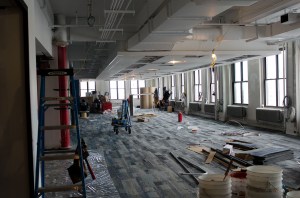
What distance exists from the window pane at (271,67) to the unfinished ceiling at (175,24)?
101cm

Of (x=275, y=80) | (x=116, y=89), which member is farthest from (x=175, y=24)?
(x=116, y=89)

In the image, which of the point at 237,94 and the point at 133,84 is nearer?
the point at 237,94

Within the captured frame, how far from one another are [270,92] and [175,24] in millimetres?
6656

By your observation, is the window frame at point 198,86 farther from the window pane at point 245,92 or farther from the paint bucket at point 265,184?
the paint bucket at point 265,184

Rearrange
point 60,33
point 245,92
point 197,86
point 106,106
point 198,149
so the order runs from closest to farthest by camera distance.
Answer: point 60,33 < point 198,149 < point 245,92 < point 197,86 < point 106,106

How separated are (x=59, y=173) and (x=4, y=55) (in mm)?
3022

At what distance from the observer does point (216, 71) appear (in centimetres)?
1325

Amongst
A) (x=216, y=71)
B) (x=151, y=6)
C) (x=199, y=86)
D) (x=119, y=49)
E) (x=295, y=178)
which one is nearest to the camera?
(x=295, y=178)

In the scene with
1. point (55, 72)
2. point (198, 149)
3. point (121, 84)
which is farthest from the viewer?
point (121, 84)

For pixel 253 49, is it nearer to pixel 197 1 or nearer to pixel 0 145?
pixel 197 1

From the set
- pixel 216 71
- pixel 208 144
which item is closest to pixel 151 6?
pixel 208 144

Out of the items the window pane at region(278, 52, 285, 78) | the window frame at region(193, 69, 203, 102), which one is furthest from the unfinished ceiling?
the window frame at region(193, 69, 203, 102)

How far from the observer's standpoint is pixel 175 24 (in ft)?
15.3

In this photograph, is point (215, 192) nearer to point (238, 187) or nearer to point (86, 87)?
point (238, 187)
